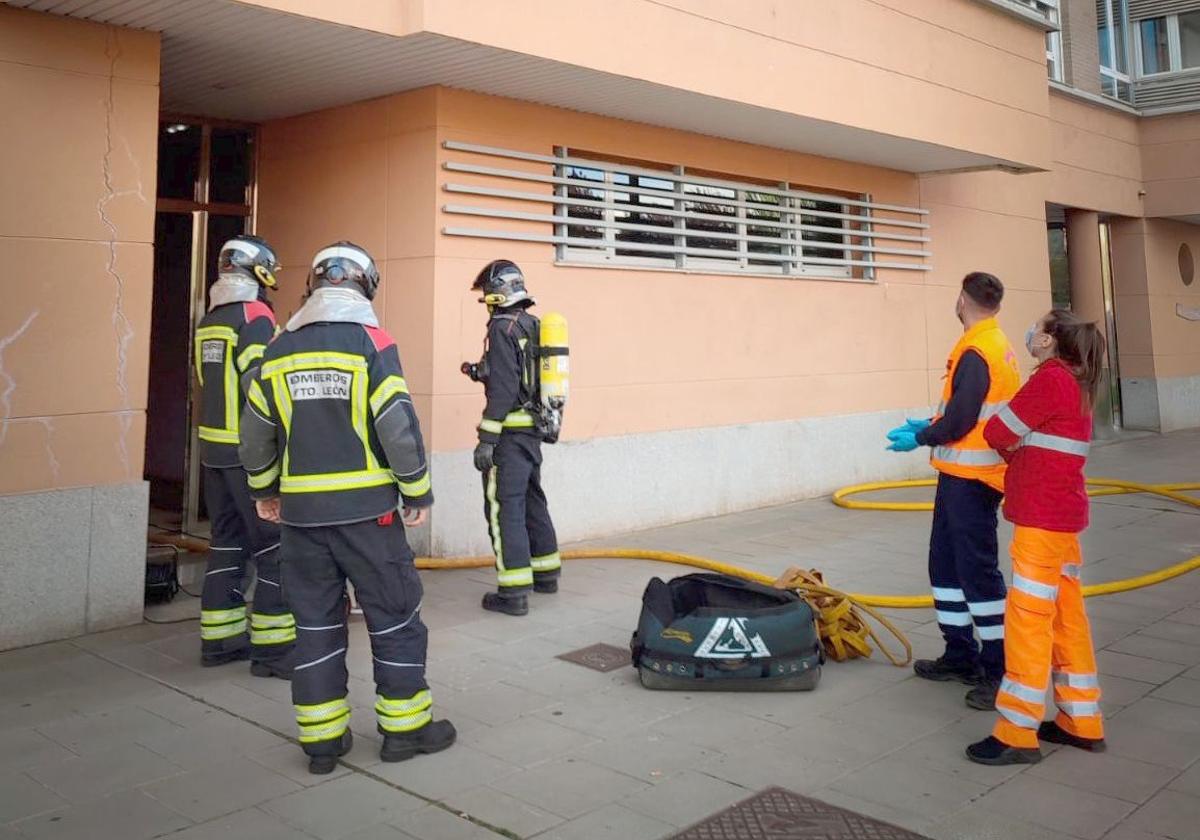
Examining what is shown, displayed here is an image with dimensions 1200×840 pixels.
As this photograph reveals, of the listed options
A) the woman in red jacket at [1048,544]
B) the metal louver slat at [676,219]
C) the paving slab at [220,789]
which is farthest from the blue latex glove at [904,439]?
the metal louver slat at [676,219]

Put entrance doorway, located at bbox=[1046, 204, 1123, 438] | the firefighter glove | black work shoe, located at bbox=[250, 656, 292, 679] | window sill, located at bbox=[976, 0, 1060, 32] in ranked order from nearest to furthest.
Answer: black work shoe, located at bbox=[250, 656, 292, 679] → the firefighter glove → window sill, located at bbox=[976, 0, 1060, 32] → entrance doorway, located at bbox=[1046, 204, 1123, 438]

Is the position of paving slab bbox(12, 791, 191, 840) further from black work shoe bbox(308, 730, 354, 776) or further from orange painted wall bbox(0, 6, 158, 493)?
orange painted wall bbox(0, 6, 158, 493)

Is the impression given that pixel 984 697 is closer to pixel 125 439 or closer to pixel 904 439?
pixel 904 439

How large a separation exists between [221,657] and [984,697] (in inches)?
152

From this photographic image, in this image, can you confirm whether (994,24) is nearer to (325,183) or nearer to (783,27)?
(783,27)

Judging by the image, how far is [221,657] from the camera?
5.38m

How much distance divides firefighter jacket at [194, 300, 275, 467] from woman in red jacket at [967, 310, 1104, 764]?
363 cm

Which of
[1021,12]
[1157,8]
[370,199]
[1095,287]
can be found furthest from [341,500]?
[1157,8]

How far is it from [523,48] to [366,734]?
4.64 m

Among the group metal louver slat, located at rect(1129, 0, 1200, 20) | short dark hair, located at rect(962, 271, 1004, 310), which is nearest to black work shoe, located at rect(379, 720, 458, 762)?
short dark hair, located at rect(962, 271, 1004, 310)

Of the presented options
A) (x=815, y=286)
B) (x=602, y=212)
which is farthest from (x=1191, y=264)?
(x=602, y=212)

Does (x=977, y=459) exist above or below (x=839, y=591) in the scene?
above

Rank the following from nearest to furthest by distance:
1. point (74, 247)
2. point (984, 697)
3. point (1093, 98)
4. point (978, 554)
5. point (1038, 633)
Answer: point (1038, 633) → point (984, 697) → point (978, 554) → point (74, 247) → point (1093, 98)

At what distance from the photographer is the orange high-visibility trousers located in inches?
156
